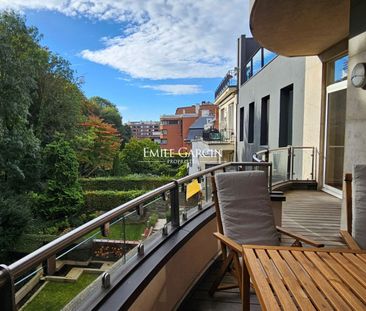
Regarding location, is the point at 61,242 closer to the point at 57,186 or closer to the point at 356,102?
the point at 356,102

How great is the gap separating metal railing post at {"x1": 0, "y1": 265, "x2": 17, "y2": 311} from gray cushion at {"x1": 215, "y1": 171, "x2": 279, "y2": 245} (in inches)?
68.1

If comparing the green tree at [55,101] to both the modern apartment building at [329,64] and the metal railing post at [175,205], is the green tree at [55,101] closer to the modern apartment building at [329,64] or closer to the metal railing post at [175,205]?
the modern apartment building at [329,64]

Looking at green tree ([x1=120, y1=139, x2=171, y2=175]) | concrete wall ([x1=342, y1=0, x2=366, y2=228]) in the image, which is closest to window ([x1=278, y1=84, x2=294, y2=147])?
concrete wall ([x1=342, y1=0, x2=366, y2=228])

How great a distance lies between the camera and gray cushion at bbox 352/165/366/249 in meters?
1.98

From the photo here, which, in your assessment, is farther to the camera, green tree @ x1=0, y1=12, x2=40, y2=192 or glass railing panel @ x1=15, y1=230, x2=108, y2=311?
green tree @ x1=0, y1=12, x2=40, y2=192

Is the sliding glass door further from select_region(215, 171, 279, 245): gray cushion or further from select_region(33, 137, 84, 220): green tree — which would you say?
select_region(33, 137, 84, 220): green tree

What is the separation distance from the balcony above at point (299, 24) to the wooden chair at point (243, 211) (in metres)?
2.36

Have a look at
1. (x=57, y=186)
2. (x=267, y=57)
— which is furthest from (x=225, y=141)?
(x=57, y=186)

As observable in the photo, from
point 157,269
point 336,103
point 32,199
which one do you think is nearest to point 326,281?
point 157,269

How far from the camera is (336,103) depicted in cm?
558

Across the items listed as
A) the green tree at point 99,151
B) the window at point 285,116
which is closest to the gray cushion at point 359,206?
the window at point 285,116

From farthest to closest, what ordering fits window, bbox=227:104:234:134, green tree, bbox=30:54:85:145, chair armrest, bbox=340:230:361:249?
window, bbox=227:104:234:134 → green tree, bbox=30:54:85:145 → chair armrest, bbox=340:230:361:249

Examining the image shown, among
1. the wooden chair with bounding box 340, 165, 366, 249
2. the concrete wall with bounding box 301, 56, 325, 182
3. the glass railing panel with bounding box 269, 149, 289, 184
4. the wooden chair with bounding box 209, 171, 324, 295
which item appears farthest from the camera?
the concrete wall with bounding box 301, 56, 325, 182

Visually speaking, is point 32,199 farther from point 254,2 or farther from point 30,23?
point 254,2
